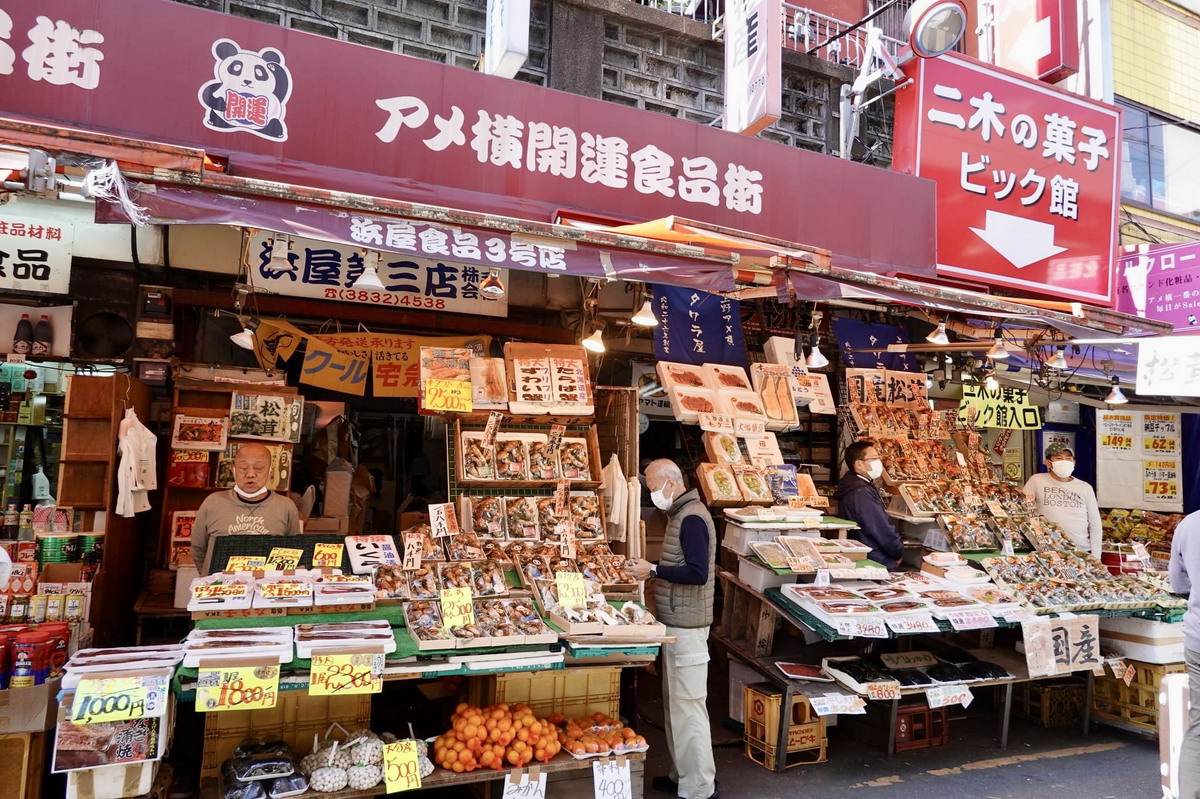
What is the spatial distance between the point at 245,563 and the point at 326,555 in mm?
511

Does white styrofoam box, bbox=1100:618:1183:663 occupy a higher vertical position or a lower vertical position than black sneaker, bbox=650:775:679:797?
higher

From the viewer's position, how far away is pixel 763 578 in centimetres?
689

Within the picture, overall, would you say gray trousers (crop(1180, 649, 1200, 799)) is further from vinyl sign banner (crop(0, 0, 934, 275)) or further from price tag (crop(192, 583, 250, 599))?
price tag (crop(192, 583, 250, 599))

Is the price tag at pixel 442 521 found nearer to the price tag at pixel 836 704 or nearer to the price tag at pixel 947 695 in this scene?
the price tag at pixel 836 704

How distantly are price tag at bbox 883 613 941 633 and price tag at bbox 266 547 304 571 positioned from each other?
14.6ft

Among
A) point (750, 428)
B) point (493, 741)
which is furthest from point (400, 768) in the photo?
point (750, 428)

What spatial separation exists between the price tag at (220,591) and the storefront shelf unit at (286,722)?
0.66 metres

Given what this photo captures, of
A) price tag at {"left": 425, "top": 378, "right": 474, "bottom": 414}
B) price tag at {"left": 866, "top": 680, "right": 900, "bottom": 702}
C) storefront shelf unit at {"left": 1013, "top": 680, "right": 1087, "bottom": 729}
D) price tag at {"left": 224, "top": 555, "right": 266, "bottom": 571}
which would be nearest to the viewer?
price tag at {"left": 224, "top": 555, "right": 266, "bottom": 571}

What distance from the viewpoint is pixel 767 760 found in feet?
20.3

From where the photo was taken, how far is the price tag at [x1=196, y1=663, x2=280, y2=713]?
3898 millimetres

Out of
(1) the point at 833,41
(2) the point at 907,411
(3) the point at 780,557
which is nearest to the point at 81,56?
(3) the point at 780,557

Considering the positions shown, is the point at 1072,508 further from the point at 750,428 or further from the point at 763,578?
the point at 763,578

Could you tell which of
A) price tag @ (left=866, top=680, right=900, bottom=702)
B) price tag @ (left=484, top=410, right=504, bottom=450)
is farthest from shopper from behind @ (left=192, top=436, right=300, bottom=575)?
price tag @ (left=866, top=680, right=900, bottom=702)

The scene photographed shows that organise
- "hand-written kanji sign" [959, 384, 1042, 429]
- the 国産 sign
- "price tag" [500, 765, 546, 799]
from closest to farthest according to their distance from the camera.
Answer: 1. "price tag" [500, 765, 546, 799]
2. the 国産 sign
3. "hand-written kanji sign" [959, 384, 1042, 429]
